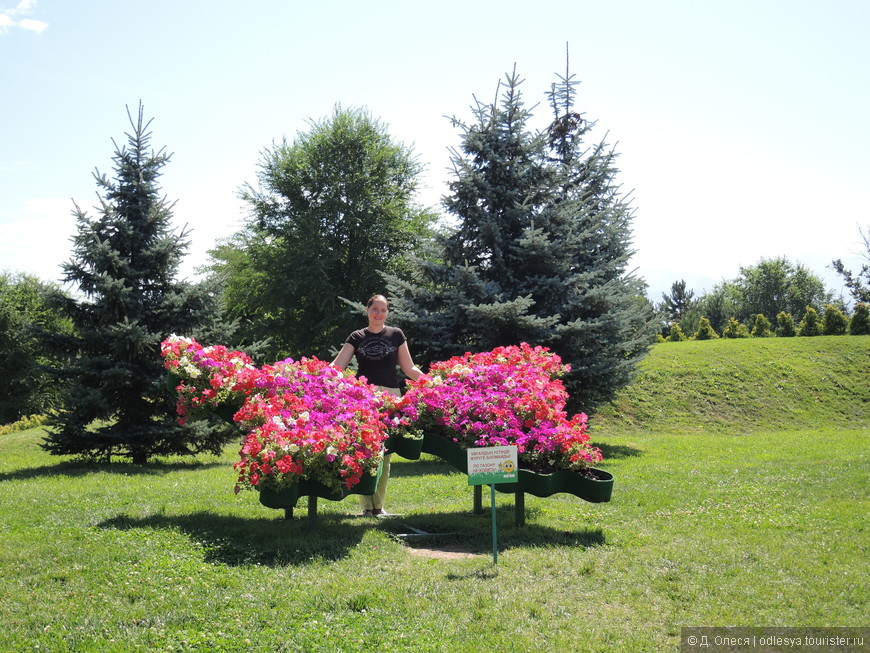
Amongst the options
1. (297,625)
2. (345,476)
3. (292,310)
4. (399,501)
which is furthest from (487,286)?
(292,310)

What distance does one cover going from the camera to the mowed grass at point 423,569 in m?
4.47

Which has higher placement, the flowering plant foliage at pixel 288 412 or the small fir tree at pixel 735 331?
the small fir tree at pixel 735 331

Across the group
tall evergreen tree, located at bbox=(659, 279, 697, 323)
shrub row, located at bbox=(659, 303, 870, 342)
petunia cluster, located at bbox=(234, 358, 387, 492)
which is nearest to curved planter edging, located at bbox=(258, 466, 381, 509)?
petunia cluster, located at bbox=(234, 358, 387, 492)

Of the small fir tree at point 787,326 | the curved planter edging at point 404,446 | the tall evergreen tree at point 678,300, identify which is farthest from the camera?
the tall evergreen tree at point 678,300

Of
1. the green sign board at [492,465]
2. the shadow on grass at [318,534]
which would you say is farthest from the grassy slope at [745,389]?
the green sign board at [492,465]

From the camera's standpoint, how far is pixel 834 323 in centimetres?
3011

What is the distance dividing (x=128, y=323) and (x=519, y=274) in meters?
7.67

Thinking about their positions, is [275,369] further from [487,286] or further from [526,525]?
[487,286]

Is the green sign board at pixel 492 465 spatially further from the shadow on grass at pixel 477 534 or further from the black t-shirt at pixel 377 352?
the black t-shirt at pixel 377 352

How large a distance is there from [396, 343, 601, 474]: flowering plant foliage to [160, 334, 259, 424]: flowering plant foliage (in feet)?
5.63

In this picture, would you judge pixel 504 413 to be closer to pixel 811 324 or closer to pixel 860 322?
pixel 860 322

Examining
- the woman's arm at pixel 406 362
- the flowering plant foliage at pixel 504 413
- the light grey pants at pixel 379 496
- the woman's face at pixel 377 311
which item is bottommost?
the light grey pants at pixel 379 496

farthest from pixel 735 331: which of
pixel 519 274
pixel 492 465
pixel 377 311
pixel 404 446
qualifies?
pixel 492 465

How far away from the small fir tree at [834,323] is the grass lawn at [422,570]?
2275 cm
